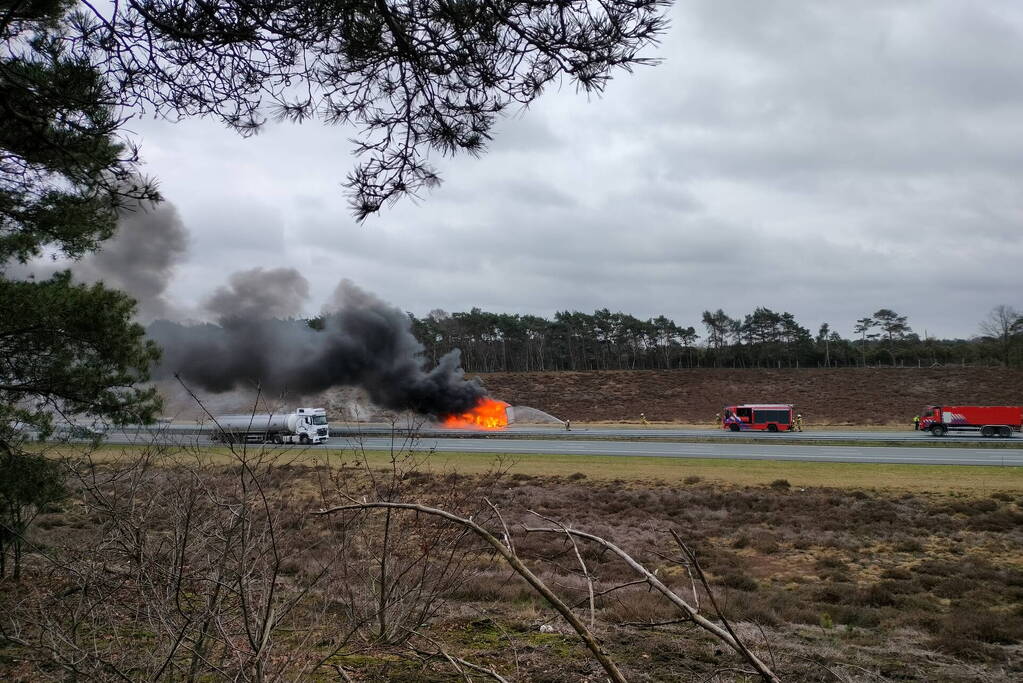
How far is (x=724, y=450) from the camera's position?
33.8 metres

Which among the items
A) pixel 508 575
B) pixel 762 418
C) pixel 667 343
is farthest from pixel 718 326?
pixel 508 575

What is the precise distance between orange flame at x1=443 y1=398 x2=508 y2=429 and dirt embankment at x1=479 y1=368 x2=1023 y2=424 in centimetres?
1647

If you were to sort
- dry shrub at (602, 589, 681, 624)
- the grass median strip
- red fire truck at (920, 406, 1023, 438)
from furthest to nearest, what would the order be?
red fire truck at (920, 406, 1023, 438) < the grass median strip < dry shrub at (602, 589, 681, 624)

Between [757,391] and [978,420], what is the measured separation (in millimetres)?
35075

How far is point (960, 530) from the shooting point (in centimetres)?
Result: 1688

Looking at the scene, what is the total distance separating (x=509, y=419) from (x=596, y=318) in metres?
44.6

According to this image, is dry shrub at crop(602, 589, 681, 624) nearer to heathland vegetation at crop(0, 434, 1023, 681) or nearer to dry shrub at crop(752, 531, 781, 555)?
heathland vegetation at crop(0, 434, 1023, 681)

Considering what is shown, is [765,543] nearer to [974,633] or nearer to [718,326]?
[974,633]

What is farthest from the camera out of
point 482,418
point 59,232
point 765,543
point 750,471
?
point 482,418

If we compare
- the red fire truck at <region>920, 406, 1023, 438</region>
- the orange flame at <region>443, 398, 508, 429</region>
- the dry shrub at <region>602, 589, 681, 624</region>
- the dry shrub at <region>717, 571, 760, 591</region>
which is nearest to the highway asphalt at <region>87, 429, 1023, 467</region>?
the red fire truck at <region>920, 406, 1023, 438</region>

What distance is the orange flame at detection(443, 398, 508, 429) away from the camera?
51562 millimetres

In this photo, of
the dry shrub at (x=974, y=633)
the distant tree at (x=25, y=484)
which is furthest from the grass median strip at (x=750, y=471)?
the dry shrub at (x=974, y=633)

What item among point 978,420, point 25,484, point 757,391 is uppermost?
point 25,484

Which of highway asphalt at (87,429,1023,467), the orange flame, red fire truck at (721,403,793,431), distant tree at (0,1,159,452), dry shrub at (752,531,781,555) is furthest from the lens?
the orange flame
